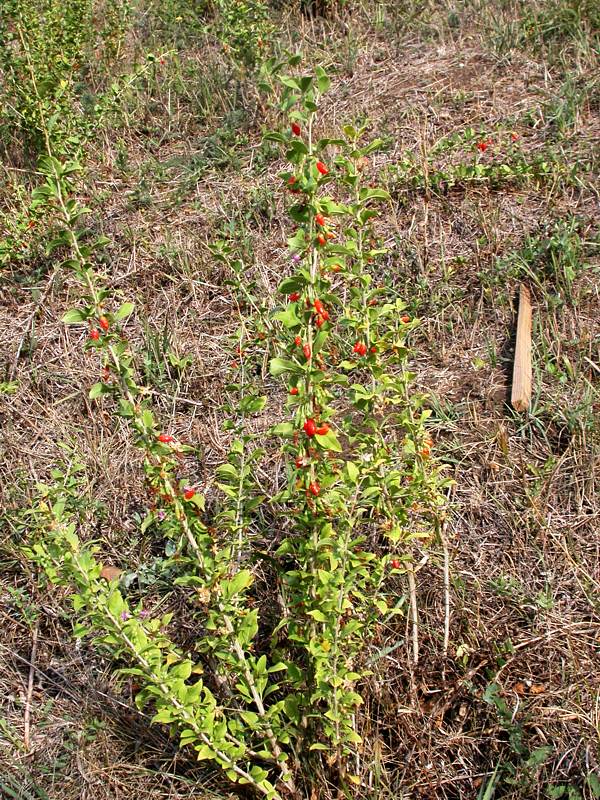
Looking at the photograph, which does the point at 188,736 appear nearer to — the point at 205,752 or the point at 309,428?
the point at 205,752

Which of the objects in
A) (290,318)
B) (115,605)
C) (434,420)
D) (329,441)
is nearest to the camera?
(290,318)

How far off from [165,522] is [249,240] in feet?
7.56

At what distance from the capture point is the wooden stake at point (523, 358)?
3182mm

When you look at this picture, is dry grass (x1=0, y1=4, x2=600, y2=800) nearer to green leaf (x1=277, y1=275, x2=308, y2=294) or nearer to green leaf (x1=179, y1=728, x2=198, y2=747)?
green leaf (x1=179, y1=728, x2=198, y2=747)

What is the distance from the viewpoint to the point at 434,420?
324cm

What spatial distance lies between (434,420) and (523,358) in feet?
1.57

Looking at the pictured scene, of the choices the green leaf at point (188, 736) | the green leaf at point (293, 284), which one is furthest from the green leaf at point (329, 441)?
the green leaf at point (188, 736)

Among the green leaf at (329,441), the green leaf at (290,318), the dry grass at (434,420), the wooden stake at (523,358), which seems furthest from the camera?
the wooden stake at (523,358)

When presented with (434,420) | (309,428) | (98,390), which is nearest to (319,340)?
(309,428)

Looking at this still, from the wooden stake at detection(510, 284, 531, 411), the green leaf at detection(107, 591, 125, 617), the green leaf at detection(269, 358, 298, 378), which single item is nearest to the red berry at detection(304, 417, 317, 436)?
the green leaf at detection(269, 358, 298, 378)

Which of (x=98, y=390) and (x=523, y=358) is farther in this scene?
(x=523, y=358)

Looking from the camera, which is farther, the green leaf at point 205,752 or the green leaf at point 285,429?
the green leaf at point 205,752

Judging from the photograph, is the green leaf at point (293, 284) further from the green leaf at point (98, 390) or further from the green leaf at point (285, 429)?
the green leaf at point (98, 390)

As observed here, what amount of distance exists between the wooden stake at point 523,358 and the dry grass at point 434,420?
0.05 m
